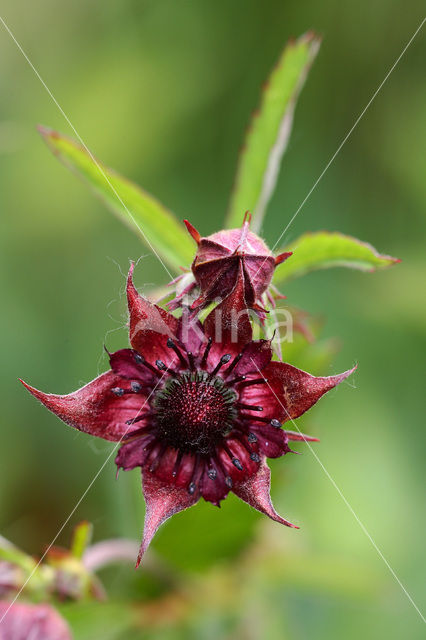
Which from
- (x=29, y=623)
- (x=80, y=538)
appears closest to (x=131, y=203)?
(x=80, y=538)

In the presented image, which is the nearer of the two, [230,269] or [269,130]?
[230,269]

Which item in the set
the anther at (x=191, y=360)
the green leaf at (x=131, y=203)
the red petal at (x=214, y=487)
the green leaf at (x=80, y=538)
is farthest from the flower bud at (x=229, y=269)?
the green leaf at (x=80, y=538)

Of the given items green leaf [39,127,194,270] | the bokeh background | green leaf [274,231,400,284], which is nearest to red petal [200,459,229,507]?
green leaf [274,231,400,284]

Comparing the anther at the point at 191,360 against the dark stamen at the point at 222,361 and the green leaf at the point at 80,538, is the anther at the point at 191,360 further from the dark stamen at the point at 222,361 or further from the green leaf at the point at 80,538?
the green leaf at the point at 80,538

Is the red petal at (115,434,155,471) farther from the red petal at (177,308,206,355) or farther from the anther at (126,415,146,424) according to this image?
the red petal at (177,308,206,355)

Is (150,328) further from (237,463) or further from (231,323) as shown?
(237,463)

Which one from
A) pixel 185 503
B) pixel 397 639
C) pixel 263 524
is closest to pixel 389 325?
pixel 263 524

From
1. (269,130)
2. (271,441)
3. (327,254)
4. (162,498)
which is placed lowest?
(162,498)
